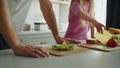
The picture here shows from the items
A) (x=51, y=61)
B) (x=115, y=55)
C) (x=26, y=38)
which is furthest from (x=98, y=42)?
(x=26, y=38)

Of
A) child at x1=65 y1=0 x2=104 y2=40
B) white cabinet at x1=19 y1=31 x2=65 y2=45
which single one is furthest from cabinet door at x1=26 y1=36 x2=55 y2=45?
child at x1=65 y1=0 x2=104 y2=40

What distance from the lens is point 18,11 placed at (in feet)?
4.56

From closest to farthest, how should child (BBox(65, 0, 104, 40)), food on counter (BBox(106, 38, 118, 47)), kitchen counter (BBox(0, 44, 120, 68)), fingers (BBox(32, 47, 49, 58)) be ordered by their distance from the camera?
kitchen counter (BBox(0, 44, 120, 68))
fingers (BBox(32, 47, 49, 58))
food on counter (BBox(106, 38, 118, 47))
child (BBox(65, 0, 104, 40))

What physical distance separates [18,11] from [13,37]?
0.48 m

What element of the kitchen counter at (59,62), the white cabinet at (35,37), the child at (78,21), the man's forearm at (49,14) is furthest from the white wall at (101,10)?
the kitchen counter at (59,62)

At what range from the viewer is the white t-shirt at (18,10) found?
4.41ft

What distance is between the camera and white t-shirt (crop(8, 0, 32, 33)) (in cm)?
134

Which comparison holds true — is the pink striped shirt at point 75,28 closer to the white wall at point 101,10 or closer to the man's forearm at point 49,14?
the man's forearm at point 49,14

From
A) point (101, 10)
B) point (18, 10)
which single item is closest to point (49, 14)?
point (18, 10)

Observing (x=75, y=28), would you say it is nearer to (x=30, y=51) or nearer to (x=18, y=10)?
(x=18, y=10)

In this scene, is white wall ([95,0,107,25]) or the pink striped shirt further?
white wall ([95,0,107,25])

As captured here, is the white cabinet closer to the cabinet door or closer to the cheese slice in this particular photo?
the cabinet door

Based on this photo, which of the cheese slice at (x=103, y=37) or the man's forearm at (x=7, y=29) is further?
the cheese slice at (x=103, y=37)

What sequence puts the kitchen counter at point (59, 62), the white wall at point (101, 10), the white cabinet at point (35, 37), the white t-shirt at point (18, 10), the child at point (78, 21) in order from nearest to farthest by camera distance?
the kitchen counter at point (59, 62), the white t-shirt at point (18, 10), the child at point (78, 21), the white cabinet at point (35, 37), the white wall at point (101, 10)
